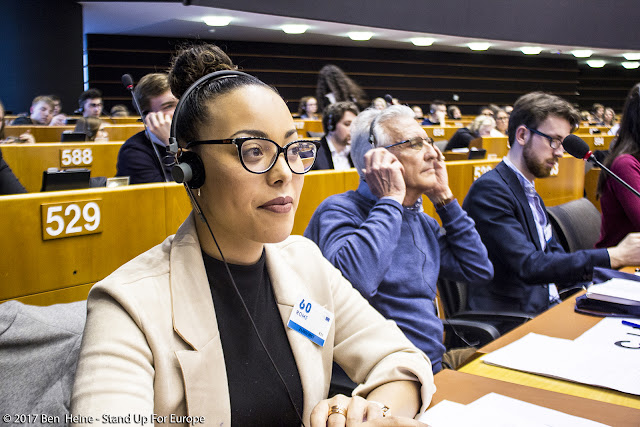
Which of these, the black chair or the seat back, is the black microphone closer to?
the black chair

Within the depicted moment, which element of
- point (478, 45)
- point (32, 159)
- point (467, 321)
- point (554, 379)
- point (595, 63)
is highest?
point (595, 63)

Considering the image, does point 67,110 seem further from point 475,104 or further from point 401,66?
point 475,104

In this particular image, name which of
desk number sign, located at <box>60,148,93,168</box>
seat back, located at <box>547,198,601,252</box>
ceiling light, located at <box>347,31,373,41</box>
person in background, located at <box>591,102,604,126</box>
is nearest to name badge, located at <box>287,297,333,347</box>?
seat back, located at <box>547,198,601,252</box>

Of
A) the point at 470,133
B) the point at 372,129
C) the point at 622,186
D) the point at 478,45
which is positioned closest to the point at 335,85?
the point at 470,133

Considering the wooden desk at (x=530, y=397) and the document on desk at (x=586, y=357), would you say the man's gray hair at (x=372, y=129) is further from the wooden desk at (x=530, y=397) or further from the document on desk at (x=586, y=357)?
the wooden desk at (x=530, y=397)

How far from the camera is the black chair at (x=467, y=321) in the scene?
72.5 inches

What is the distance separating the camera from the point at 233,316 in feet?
3.22

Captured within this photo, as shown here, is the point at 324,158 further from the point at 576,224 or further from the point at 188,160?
the point at 188,160

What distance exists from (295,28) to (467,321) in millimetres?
10405

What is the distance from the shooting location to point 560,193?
4.07 meters

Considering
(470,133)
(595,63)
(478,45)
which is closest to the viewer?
(470,133)

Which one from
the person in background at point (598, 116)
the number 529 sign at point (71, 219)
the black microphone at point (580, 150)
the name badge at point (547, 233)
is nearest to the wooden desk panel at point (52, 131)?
the number 529 sign at point (71, 219)

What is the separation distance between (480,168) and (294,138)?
2.94 m

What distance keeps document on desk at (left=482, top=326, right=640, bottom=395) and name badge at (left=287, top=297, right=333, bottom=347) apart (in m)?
0.41
